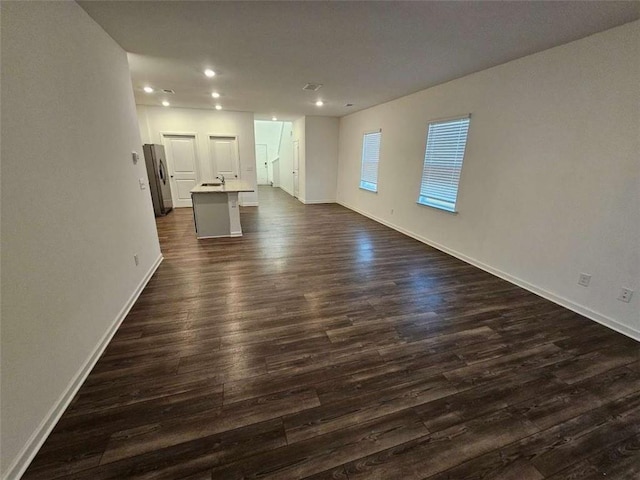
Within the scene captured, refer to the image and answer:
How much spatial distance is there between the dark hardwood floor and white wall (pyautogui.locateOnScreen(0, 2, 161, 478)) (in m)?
0.25

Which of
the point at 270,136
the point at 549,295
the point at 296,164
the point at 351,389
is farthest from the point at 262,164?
the point at 351,389

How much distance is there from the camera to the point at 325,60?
3.12 metres

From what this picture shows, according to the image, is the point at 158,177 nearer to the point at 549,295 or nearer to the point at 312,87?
the point at 312,87

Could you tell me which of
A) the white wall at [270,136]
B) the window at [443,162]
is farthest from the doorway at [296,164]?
the window at [443,162]

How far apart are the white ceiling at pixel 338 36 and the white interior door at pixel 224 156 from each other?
10.0 feet

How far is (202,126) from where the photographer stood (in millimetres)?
6938

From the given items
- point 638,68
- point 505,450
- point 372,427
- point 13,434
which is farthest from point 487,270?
point 13,434

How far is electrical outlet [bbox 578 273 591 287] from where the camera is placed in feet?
8.37

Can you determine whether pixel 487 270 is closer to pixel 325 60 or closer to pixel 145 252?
pixel 325 60

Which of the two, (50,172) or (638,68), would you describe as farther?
(638,68)

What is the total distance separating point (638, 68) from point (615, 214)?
1173 mm

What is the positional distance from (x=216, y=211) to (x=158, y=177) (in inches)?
110

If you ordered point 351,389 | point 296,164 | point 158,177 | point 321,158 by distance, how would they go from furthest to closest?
point 296,164, point 321,158, point 158,177, point 351,389

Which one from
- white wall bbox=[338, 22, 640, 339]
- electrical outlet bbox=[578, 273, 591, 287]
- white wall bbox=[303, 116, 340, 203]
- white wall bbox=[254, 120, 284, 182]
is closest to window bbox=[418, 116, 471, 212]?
white wall bbox=[338, 22, 640, 339]
